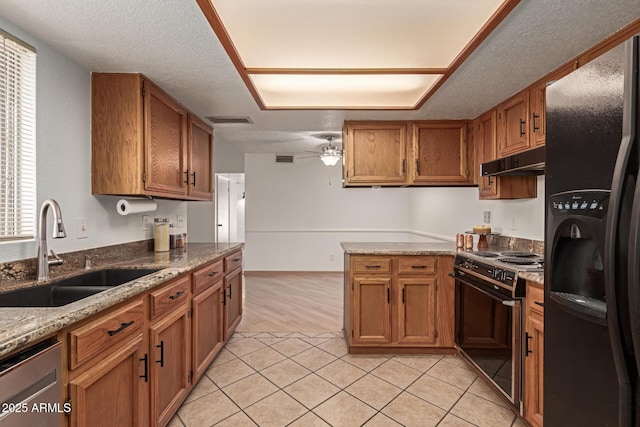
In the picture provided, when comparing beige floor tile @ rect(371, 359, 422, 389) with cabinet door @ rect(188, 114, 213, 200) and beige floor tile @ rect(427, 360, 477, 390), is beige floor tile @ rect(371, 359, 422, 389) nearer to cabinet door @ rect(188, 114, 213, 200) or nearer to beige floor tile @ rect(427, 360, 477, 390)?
beige floor tile @ rect(427, 360, 477, 390)

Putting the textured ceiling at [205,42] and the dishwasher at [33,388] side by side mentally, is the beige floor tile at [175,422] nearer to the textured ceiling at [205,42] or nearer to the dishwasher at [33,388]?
the dishwasher at [33,388]

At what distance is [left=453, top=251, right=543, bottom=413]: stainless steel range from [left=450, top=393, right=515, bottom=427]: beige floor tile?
0.44 ft

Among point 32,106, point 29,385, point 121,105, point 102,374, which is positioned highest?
point 121,105

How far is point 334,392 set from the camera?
7.56ft

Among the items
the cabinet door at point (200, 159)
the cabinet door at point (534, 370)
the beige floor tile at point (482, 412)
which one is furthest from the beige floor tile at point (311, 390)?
the cabinet door at point (200, 159)

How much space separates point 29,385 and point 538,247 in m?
3.08

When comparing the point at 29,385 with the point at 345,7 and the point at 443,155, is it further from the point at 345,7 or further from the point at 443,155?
the point at 443,155

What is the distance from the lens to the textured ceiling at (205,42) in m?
1.52

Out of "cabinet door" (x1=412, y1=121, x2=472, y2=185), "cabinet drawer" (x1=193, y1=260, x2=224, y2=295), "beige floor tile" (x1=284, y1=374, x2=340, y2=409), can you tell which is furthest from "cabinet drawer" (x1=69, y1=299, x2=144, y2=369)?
"cabinet door" (x1=412, y1=121, x2=472, y2=185)

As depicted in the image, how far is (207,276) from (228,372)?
794 millimetres

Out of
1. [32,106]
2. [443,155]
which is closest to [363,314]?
[443,155]

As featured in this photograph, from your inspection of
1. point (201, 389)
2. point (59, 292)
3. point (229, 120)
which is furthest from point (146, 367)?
point (229, 120)

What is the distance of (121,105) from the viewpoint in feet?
7.16

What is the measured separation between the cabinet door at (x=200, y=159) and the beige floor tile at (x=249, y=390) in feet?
5.34
